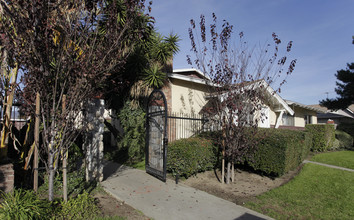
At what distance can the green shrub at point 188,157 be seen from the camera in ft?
22.1

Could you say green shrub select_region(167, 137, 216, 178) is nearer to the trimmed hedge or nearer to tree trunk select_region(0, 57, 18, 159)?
the trimmed hedge

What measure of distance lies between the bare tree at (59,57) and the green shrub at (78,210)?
34cm

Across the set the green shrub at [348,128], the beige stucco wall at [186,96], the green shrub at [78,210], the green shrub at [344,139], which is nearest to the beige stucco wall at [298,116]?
the green shrub at [348,128]

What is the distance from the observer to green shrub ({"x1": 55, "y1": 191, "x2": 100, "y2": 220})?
3.81 m

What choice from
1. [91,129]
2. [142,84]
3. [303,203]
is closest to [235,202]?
[303,203]

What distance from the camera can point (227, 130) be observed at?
21.7 ft

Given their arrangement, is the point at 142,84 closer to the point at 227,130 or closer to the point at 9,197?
the point at 227,130

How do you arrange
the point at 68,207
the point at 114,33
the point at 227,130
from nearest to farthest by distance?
the point at 68,207, the point at 114,33, the point at 227,130

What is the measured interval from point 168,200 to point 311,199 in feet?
11.8

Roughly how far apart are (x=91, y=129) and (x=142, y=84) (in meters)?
4.14

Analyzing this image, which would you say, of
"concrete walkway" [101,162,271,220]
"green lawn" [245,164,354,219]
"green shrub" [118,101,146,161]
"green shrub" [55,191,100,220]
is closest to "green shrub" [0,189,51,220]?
"green shrub" [55,191,100,220]

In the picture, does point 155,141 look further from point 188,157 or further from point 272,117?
point 272,117

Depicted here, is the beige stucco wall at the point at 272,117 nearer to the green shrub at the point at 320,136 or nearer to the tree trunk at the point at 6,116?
the green shrub at the point at 320,136

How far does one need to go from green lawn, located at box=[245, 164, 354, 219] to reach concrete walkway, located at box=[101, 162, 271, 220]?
63 centimetres
